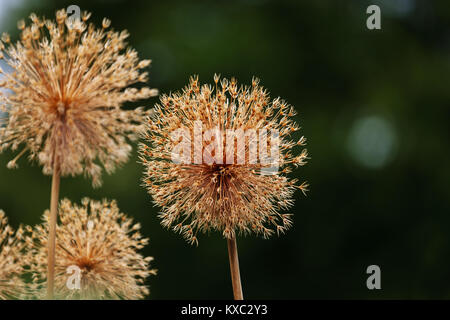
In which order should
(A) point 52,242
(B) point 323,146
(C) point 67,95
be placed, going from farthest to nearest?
1. (B) point 323,146
2. (C) point 67,95
3. (A) point 52,242

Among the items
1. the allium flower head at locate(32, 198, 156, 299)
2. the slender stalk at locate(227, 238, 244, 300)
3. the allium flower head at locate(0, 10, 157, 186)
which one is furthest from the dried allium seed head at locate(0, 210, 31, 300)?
the slender stalk at locate(227, 238, 244, 300)

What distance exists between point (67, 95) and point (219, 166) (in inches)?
15.4

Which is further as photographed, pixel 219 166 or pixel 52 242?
pixel 219 166

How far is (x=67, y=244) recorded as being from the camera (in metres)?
1.32

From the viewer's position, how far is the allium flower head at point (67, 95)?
47.6 inches

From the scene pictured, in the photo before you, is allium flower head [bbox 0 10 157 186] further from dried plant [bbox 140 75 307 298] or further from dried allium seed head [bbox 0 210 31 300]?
dried allium seed head [bbox 0 210 31 300]

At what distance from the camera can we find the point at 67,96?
1.23m

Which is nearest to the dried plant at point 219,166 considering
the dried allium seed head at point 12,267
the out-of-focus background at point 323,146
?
the dried allium seed head at point 12,267

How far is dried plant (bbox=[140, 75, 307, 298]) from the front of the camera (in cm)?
121

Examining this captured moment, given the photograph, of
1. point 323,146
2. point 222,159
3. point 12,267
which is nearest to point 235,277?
point 222,159

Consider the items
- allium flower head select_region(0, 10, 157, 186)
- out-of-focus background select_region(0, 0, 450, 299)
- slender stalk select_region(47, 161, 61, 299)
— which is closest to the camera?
slender stalk select_region(47, 161, 61, 299)

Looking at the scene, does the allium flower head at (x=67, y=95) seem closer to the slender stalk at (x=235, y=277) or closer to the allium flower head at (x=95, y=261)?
the allium flower head at (x=95, y=261)

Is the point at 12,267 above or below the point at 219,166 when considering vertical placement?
below

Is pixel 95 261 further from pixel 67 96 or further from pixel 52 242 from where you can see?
pixel 67 96
